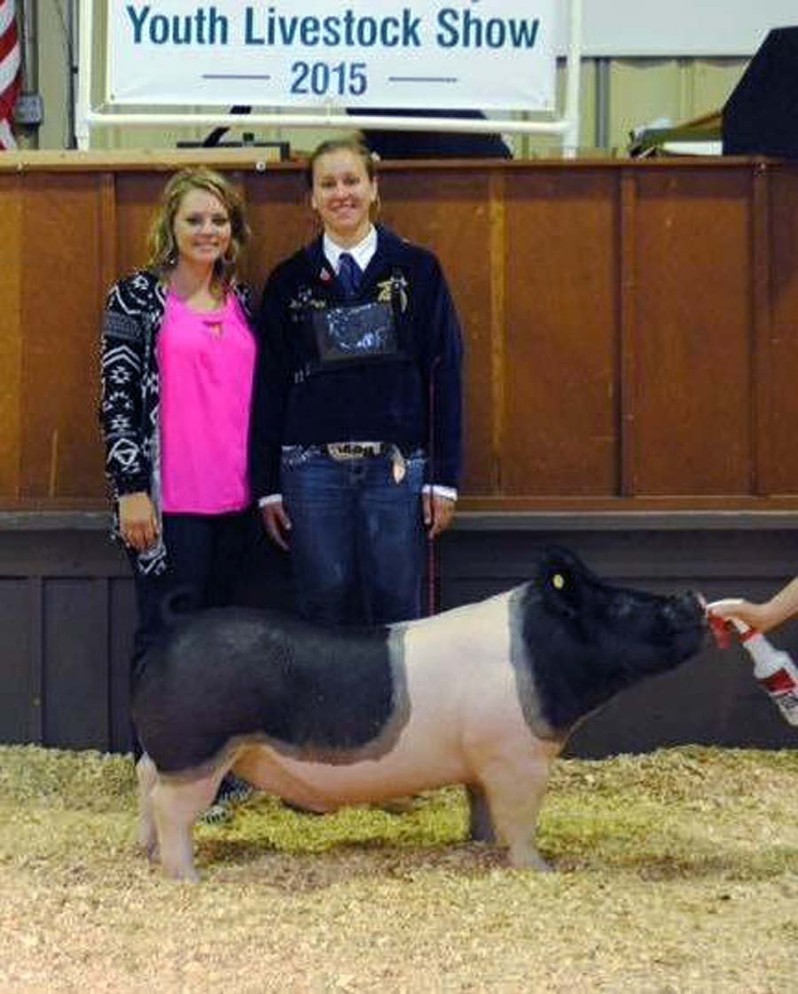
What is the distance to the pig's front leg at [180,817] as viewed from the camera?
520 centimetres

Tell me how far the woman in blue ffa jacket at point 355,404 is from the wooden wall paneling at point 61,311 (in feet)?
2.92

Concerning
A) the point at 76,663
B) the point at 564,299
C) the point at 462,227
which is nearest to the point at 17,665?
the point at 76,663

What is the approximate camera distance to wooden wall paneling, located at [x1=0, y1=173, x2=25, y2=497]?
6.43 metres

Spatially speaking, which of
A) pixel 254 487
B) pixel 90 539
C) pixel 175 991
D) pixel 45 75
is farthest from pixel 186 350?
pixel 45 75

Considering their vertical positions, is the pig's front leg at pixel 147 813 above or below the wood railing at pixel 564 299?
below

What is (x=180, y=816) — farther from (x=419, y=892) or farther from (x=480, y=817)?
(x=480, y=817)

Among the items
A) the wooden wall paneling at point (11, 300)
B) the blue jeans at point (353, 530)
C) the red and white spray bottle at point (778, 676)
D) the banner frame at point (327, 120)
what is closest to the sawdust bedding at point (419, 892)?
the red and white spray bottle at point (778, 676)

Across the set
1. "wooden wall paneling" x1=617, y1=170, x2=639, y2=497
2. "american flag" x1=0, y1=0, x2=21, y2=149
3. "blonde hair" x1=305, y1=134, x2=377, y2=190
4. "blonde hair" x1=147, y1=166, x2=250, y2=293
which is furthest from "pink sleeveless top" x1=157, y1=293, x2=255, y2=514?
"american flag" x1=0, y1=0, x2=21, y2=149

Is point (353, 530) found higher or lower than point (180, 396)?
lower

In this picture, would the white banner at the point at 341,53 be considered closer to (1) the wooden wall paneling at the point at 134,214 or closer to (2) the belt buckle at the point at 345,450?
(1) the wooden wall paneling at the point at 134,214

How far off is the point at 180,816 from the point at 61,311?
6.46ft

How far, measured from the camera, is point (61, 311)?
6.45m

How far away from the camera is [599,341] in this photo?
6.42 metres

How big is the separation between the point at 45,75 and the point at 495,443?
4.43 meters
